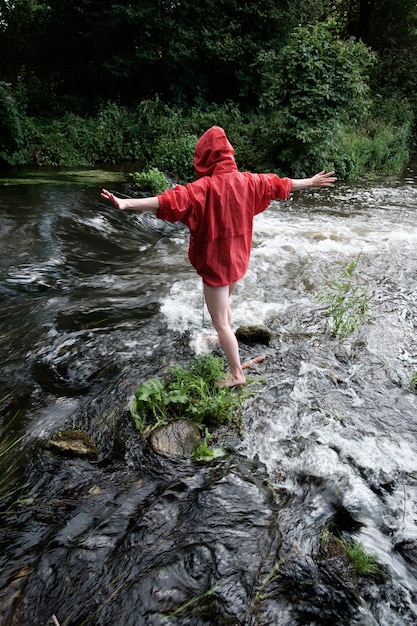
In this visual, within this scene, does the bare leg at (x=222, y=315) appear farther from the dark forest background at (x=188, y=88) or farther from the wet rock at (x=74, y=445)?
the dark forest background at (x=188, y=88)

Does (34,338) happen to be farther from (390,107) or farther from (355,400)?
(390,107)

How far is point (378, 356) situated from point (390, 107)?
60.2ft

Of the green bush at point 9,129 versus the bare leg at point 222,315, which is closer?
the bare leg at point 222,315

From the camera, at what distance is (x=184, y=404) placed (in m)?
3.03

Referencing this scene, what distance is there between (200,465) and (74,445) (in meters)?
0.84

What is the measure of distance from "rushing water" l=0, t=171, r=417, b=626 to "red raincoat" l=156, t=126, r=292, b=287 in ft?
3.72

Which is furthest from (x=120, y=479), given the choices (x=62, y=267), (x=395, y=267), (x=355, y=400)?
(x=395, y=267)

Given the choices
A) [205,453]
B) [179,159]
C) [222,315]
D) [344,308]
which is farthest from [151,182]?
[205,453]

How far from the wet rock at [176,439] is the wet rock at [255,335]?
4.39 feet

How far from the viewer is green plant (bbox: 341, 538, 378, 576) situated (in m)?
1.98

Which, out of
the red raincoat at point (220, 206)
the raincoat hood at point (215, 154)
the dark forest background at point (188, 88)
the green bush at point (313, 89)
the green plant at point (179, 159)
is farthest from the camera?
the green plant at point (179, 159)

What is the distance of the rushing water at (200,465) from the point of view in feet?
6.18

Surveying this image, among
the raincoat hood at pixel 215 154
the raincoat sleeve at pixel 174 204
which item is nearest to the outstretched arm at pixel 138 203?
the raincoat sleeve at pixel 174 204

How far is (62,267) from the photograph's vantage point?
18.6 feet
